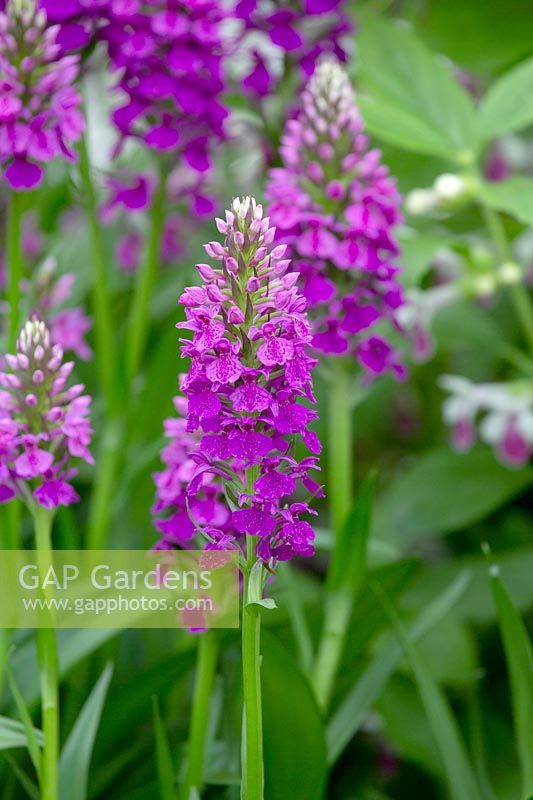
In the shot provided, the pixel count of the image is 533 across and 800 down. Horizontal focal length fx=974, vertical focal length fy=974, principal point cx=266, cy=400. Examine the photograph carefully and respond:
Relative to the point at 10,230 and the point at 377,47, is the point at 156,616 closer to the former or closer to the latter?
the point at 10,230

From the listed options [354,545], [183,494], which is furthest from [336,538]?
[183,494]

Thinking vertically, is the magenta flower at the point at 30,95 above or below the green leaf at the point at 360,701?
above

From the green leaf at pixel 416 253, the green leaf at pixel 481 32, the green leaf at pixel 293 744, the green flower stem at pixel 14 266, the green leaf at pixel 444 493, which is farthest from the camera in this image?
the green leaf at pixel 481 32

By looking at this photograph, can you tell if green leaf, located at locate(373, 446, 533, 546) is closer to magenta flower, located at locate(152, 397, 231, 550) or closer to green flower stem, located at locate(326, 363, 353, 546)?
green flower stem, located at locate(326, 363, 353, 546)

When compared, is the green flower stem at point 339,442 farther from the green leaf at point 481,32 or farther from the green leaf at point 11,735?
the green leaf at point 481,32

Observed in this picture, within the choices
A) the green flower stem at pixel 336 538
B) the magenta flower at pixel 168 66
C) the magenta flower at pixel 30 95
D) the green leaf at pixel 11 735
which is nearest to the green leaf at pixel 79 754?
the green leaf at pixel 11 735

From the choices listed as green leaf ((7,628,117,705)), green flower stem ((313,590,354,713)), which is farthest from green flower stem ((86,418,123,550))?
green flower stem ((313,590,354,713))

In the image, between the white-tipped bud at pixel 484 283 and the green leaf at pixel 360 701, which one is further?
the white-tipped bud at pixel 484 283
